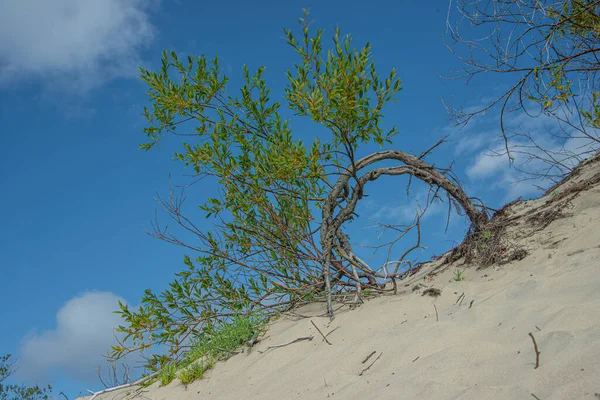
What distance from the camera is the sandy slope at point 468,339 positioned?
2.93 meters

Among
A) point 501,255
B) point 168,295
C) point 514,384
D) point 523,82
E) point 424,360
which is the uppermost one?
point 523,82

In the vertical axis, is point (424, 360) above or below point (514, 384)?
above

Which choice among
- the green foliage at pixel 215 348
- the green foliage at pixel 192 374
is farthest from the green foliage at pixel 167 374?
the green foliage at pixel 192 374

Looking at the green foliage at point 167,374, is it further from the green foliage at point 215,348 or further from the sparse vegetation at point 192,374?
the sparse vegetation at point 192,374

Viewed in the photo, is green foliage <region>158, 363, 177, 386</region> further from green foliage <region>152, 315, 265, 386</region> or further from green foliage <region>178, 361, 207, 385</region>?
green foliage <region>178, 361, 207, 385</region>

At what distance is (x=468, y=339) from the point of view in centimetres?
367

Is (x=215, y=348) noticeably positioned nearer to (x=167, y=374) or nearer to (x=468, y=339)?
(x=167, y=374)

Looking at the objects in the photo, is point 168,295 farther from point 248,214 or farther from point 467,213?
point 467,213

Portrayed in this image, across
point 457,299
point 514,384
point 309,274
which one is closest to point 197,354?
point 309,274

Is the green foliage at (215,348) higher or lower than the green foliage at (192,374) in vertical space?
higher

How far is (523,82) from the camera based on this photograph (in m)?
6.46

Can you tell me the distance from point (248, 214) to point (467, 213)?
2801mm

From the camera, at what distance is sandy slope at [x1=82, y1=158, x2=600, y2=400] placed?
2928 millimetres

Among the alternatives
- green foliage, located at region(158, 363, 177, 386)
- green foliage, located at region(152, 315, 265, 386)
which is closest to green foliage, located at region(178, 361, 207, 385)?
green foliage, located at region(152, 315, 265, 386)
